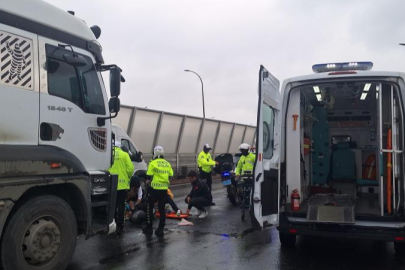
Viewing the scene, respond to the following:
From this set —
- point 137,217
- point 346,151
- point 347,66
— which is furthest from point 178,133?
point 347,66

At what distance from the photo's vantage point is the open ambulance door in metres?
5.09

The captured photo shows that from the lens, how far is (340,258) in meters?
5.51

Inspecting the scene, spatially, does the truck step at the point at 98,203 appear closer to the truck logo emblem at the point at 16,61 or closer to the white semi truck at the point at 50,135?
the white semi truck at the point at 50,135

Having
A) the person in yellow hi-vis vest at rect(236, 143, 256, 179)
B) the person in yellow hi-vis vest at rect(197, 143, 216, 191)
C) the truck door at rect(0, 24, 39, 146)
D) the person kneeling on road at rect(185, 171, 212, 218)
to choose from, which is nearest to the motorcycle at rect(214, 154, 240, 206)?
the person in yellow hi-vis vest at rect(197, 143, 216, 191)

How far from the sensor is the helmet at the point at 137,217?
7812 millimetres

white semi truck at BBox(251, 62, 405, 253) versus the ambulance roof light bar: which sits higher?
the ambulance roof light bar

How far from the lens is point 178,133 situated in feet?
55.5

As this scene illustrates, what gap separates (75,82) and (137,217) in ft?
12.4

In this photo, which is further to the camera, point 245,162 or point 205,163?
point 205,163

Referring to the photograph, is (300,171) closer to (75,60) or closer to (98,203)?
(98,203)

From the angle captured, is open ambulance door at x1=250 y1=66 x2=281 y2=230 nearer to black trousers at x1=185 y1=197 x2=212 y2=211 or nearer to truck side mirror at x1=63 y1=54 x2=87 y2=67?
truck side mirror at x1=63 y1=54 x2=87 y2=67

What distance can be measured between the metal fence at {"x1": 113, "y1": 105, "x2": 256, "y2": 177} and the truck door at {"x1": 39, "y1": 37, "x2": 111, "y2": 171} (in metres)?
8.04

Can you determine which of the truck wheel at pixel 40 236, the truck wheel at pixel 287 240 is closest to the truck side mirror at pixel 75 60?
the truck wheel at pixel 40 236

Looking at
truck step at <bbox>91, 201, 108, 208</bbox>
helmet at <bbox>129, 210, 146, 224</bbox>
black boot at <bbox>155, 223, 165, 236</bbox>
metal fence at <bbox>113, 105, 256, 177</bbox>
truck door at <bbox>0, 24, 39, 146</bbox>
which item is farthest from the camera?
metal fence at <bbox>113, 105, 256, 177</bbox>
